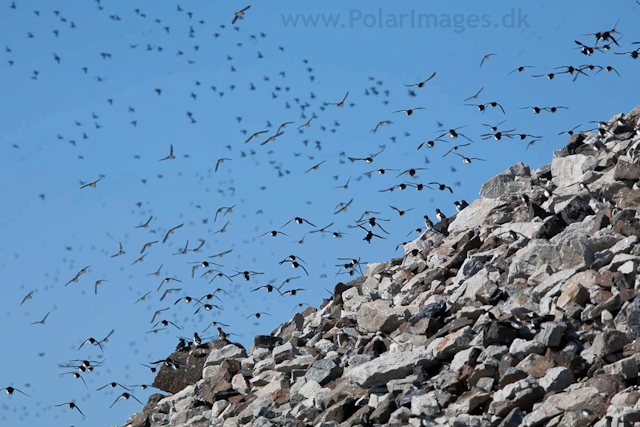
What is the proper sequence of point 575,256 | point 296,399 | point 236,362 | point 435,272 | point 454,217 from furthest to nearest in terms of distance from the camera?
point 454,217 → point 236,362 → point 435,272 → point 296,399 → point 575,256

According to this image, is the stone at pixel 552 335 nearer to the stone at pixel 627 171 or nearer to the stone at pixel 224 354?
the stone at pixel 627 171

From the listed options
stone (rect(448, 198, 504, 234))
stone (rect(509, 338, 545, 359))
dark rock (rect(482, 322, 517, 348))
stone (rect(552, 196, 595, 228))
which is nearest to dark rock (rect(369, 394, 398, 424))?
dark rock (rect(482, 322, 517, 348))

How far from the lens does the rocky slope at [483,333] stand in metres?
15.5

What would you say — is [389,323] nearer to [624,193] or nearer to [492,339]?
[492,339]

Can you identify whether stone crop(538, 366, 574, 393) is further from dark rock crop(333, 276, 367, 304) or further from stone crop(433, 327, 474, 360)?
dark rock crop(333, 276, 367, 304)

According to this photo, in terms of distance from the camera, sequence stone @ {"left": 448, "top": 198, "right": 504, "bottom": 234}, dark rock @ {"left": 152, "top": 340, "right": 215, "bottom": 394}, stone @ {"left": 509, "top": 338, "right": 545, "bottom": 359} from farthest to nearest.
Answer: dark rock @ {"left": 152, "top": 340, "right": 215, "bottom": 394} < stone @ {"left": 448, "top": 198, "right": 504, "bottom": 234} < stone @ {"left": 509, "top": 338, "right": 545, "bottom": 359}

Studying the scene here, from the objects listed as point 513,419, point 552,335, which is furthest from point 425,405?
point 552,335

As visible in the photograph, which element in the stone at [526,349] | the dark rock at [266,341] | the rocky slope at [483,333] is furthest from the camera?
the dark rock at [266,341]

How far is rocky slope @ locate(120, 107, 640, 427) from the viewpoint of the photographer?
15484 mm

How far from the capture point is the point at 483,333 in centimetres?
1709

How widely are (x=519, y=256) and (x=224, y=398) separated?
856cm

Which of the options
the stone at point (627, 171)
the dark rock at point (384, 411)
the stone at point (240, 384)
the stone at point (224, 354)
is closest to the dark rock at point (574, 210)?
the stone at point (627, 171)

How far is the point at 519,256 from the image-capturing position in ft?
64.5

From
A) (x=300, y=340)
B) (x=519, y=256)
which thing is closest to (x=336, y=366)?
(x=300, y=340)
